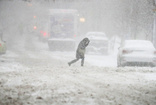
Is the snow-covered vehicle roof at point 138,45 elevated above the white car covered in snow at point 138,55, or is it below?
above

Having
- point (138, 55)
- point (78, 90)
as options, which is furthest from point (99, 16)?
point (78, 90)

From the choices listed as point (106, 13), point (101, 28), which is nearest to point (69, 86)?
point (106, 13)

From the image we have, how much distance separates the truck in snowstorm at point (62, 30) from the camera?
88.5 ft

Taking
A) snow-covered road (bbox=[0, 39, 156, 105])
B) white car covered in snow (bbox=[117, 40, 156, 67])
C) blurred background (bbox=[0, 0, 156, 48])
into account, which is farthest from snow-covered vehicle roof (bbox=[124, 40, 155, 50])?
snow-covered road (bbox=[0, 39, 156, 105])

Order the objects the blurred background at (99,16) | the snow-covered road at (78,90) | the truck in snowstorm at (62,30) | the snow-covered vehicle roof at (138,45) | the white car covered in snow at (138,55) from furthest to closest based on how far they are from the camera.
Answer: the truck in snowstorm at (62,30), the blurred background at (99,16), the snow-covered vehicle roof at (138,45), the white car covered in snow at (138,55), the snow-covered road at (78,90)

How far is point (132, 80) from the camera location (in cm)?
1058

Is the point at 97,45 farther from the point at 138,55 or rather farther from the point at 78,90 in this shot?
the point at 78,90

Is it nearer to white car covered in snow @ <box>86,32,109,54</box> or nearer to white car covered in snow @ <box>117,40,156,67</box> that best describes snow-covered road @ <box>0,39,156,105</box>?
white car covered in snow @ <box>117,40,156,67</box>

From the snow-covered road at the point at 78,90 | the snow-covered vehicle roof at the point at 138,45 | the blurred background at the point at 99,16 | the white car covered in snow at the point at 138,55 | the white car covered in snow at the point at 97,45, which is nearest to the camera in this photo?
the snow-covered road at the point at 78,90

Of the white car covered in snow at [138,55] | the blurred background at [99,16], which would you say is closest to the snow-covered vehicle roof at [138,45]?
the white car covered in snow at [138,55]

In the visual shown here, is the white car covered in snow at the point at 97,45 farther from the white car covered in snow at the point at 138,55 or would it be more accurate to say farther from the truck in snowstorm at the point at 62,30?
the white car covered in snow at the point at 138,55

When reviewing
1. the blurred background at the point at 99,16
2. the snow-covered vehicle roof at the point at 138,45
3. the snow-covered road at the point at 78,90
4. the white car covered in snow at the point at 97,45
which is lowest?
the snow-covered road at the point at 78,90

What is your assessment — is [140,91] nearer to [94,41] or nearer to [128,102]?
[128,102]

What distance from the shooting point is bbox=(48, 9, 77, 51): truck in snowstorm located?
27.0m
